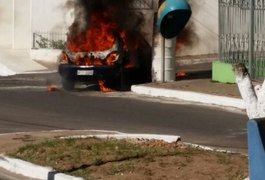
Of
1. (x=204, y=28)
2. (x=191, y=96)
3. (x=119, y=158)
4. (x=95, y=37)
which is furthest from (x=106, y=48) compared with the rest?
(x=119, y=158)

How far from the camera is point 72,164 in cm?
1022

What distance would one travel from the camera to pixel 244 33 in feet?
65.0

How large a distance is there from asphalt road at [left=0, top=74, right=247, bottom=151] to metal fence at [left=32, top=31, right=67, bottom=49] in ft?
24.5

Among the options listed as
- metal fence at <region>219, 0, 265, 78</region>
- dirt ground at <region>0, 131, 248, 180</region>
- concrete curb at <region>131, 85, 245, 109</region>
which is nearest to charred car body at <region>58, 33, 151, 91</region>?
concrete curb at <region>131, 85, 245, 109</region>

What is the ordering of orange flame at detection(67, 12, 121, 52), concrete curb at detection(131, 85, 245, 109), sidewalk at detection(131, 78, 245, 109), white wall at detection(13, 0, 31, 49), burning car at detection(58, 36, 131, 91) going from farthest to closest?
white wall at detection(13, 0, 31, 49)
orange flame at detection(67, 12, 121, 52)
burning car at detection(58, 36, 131, 91)
sidewalk at detection(131, 78, 245, 109)
concrete curb at detection(131, 85, 245, 109)

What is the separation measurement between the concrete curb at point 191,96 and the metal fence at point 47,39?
8.69m

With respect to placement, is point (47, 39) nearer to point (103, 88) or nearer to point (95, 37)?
point (95, 37)

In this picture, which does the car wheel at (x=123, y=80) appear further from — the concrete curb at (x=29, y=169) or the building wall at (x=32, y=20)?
the concrete curb at (x=29, y=169)

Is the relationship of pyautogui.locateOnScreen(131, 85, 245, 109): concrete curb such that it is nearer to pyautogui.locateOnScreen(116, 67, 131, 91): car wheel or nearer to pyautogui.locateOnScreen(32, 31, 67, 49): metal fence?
pyautogui.locateOnScreen(116, 67, 131, 91): car wheel

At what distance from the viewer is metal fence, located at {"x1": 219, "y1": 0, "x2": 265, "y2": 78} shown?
19281 millimetres

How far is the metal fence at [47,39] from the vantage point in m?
28.5

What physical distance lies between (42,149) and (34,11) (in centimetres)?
1773

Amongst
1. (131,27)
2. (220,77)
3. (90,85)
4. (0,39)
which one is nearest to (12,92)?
(90,85)

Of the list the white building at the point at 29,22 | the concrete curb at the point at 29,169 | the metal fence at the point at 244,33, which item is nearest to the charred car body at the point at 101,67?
the metal fence at the point at 244,33
